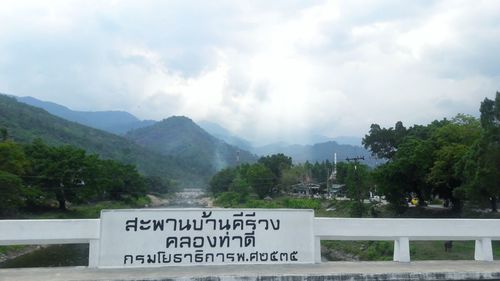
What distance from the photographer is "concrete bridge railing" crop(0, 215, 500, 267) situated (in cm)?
896

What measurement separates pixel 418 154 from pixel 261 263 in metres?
39.2

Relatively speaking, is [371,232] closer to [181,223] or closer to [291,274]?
[291,274]

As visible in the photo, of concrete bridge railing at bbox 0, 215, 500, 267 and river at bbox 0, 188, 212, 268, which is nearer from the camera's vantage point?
concrete bridge railing at bbox 0, 215, 500, 267

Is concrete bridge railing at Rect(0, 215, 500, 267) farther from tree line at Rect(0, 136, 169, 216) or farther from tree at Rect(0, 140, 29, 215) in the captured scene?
tree line at Rect(0, 136, 169, 216)

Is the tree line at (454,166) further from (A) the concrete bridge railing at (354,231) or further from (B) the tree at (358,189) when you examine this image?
(A) the concrete bridge railing at (354,231)


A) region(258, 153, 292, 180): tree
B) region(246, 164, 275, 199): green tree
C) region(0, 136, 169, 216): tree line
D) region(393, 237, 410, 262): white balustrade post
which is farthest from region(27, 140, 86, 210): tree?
region(393, 237, 410, 262): white balustrade post

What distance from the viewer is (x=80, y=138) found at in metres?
138

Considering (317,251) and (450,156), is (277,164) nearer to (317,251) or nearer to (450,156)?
(450,156)

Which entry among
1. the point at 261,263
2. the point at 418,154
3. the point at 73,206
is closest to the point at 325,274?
the point at 261,263

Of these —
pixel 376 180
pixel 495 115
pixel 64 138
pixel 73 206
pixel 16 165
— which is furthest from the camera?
pixel 64 138

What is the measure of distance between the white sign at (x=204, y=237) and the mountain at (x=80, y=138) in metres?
86.3

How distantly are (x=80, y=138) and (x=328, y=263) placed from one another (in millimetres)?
136915

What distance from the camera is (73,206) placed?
69500 mm

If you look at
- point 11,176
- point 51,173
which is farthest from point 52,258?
point 51,173
